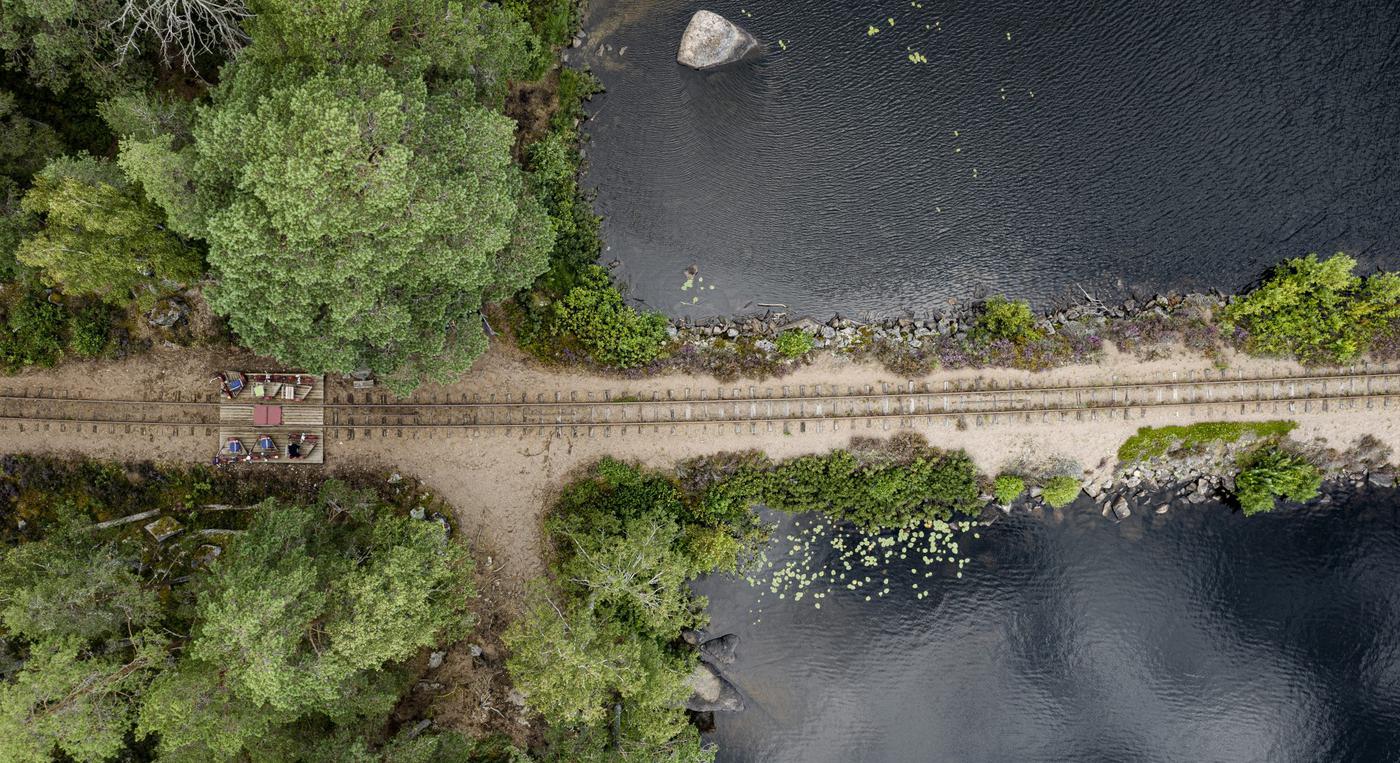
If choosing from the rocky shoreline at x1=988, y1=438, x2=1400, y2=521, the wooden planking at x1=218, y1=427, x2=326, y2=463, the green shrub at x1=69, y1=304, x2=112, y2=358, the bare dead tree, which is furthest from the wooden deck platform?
the rocky shoreline at x1=988, y1=438, x2=1400, y2=521

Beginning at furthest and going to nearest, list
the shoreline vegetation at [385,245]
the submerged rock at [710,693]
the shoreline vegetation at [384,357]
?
the submerged rock at [710,693] < the shoreline vegetation at [384,357] < the shoreline vegetation at [385,245]

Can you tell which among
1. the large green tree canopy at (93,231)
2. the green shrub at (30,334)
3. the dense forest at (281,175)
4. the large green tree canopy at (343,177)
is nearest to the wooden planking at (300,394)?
the dense forest at (281,175)

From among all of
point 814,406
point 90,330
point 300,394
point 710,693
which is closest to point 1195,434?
point 814,406

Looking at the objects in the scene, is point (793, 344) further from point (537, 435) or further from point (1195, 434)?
point (1195, 434)

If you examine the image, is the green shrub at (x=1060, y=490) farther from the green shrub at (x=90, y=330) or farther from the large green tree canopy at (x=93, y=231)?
the green shrub at (x=90, y=330)

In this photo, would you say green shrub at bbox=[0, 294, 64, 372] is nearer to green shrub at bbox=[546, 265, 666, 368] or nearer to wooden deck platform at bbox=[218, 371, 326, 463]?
wooden deck platform at bbox=[218, 371, 326, 463]

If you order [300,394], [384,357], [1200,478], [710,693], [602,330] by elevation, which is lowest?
[710,693]

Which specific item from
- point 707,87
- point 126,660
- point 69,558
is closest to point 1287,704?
point 707,87

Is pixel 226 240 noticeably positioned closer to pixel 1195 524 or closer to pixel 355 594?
pixel 355 594
